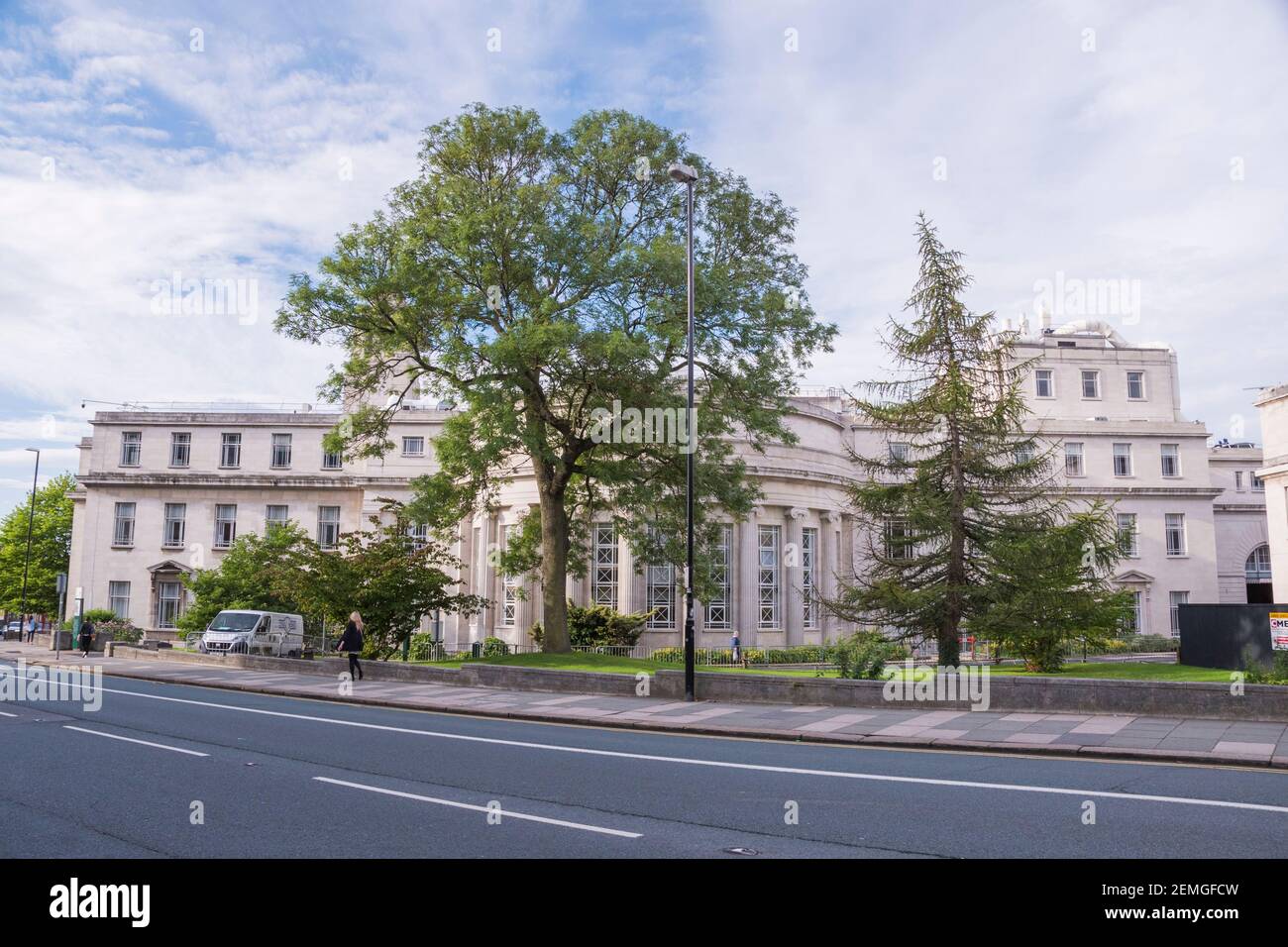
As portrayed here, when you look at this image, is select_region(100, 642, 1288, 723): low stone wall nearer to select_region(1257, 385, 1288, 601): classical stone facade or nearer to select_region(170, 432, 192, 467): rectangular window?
select_region(1257, 385, 1288, 601): classical stone facade

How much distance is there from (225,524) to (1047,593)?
5143 cm

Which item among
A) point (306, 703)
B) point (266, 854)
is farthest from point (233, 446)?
point (266, 854)

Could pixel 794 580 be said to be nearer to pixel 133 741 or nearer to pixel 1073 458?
pixel 1073 458

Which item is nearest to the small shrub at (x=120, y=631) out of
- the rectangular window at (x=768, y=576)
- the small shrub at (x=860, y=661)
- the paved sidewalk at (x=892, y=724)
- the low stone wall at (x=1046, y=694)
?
Result: the paved sidewalk at (x=892, y=724)

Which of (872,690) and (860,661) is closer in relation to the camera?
(872,690)

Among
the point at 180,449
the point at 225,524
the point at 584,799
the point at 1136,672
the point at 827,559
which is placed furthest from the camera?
the point at 180,449

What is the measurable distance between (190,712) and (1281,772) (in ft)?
57.7

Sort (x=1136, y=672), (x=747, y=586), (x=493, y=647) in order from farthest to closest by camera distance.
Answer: (x=747, y=586)
(x=493, y=647)
(x=1136, y=672)

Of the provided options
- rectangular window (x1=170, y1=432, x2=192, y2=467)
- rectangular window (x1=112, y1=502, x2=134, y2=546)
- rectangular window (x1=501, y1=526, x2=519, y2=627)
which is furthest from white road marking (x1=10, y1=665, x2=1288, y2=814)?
rectangular window (x1=112, y1=502, x2=134, y2=546)

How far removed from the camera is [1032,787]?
33.0 feet

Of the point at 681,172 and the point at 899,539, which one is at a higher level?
the point at 681,172

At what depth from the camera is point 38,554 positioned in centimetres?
7106

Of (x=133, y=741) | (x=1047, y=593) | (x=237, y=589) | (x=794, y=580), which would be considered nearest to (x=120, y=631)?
(x=237, y=589)
